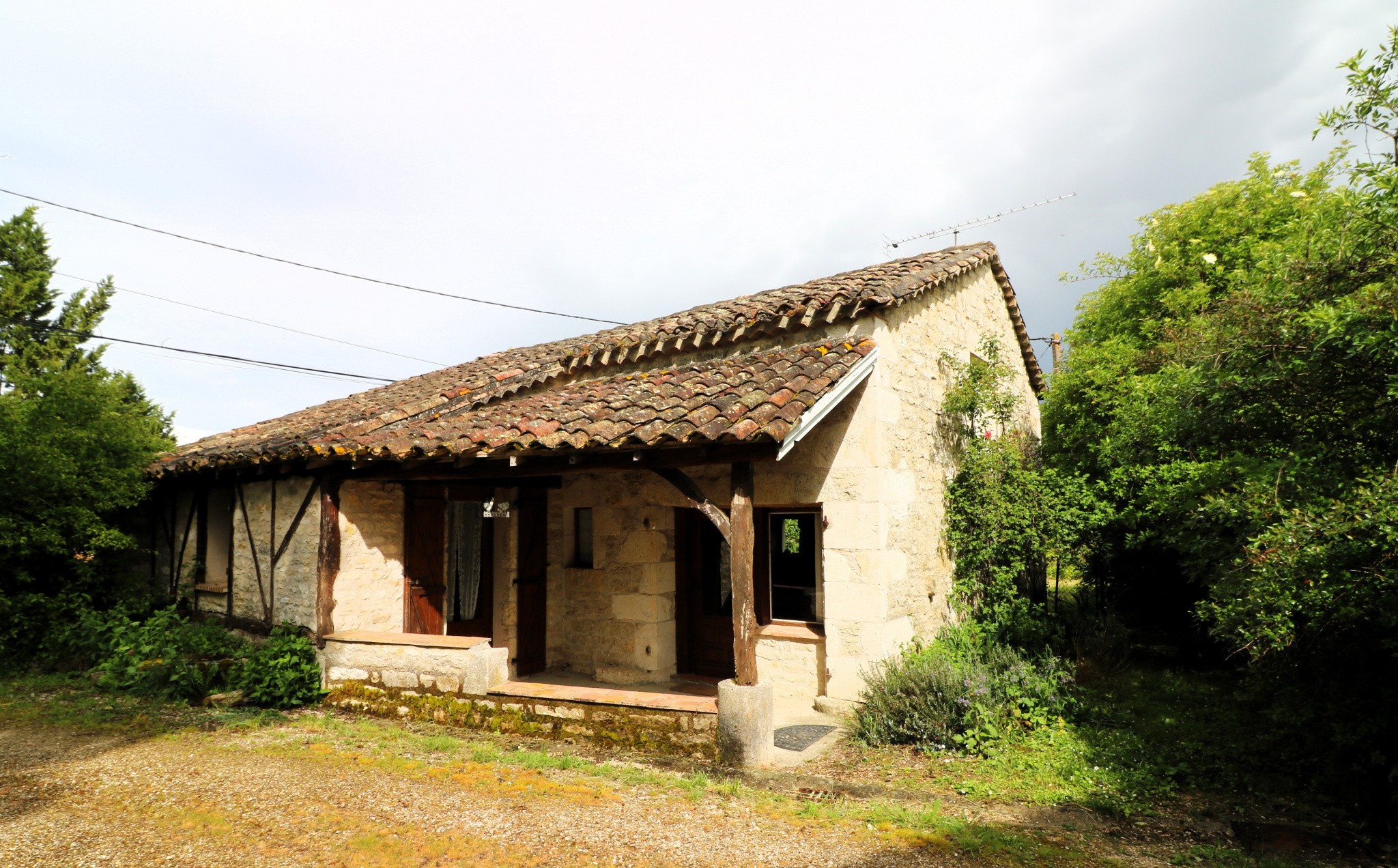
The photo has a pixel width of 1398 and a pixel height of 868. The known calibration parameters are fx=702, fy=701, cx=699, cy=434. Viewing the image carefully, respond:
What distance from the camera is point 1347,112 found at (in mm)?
4859

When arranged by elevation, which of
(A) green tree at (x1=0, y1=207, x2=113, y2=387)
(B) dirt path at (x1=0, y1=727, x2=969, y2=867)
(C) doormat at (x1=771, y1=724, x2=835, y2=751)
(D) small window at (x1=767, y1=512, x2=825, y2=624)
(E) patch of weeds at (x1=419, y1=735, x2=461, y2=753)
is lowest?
(C) doormat at (x1=771, y1=724, x2=835, y2=751)

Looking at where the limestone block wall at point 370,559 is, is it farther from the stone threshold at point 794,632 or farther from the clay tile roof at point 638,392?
the stone threshold at point 794,632

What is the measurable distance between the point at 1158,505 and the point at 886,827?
5162 mm

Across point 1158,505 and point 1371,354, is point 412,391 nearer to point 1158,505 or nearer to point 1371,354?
point 1158,505

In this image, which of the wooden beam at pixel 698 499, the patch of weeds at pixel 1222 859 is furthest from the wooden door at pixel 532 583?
the patch of weeds at pixel 1222 859

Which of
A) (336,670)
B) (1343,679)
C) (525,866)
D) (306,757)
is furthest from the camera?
(336,670)

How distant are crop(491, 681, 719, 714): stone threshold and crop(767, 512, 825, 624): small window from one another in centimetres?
182

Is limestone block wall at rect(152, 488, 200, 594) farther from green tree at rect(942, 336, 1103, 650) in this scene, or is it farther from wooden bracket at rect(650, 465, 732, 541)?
green tree at rect(942, 336, 1103, 650)

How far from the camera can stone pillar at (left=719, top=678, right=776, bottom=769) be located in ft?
18.0

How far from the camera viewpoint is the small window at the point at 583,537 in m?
9.24

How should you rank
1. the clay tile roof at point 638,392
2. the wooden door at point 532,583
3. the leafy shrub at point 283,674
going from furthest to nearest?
the wooden door at point 532,583
the leafy shrub at point 283,674
the clay tile roof at point 638,392

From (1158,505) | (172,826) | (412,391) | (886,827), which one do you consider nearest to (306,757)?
(172,826)

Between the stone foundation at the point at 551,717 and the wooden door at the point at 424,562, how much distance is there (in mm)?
991

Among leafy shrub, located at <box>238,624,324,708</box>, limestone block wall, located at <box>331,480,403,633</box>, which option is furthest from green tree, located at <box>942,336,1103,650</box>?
leafy shrub, located at <box>238,624,324,708</box>
